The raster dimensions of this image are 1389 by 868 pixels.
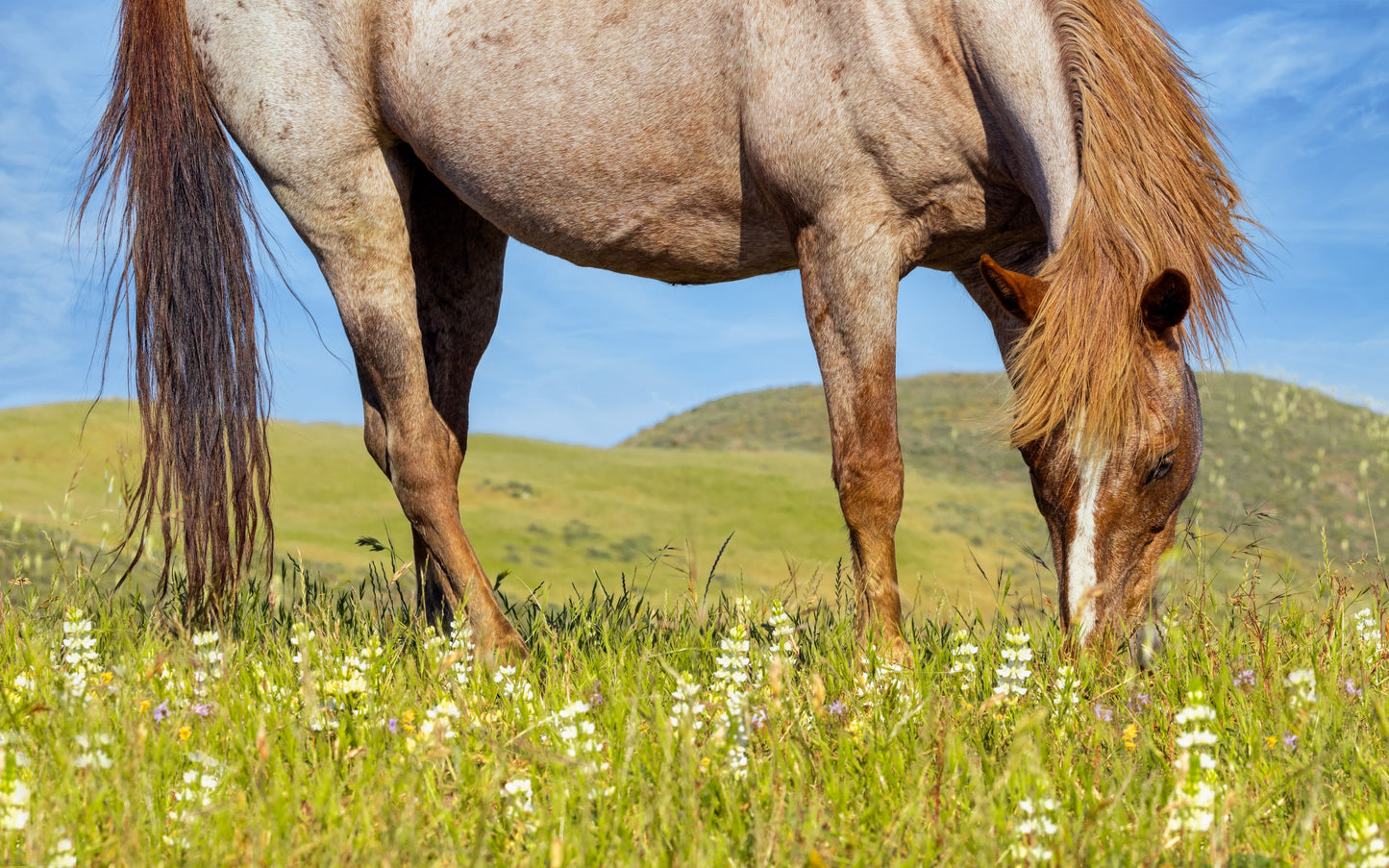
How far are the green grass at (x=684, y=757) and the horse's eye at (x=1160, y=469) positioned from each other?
18.6 inches

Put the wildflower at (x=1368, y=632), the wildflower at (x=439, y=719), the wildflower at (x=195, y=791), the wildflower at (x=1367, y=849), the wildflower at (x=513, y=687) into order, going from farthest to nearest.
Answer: the wildflower at (x=1368, y=632) → the wildflower at (x=513, y=687) → the wildflower at (x=439, y=719) → the wildflower at (x=195, y=791) → the wildflower at (x=1367, y=849)

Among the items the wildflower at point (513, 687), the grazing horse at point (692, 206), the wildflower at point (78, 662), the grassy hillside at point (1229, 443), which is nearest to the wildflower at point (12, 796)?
the wildflower at point (78, 662)

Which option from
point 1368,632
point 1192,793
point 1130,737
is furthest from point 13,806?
point 1368,632

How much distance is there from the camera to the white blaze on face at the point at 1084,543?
3.30 metres

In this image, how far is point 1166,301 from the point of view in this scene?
10.2 ft

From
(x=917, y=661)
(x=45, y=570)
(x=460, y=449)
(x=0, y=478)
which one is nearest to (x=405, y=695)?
(x=917, y=661)

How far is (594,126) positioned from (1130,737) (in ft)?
9.59

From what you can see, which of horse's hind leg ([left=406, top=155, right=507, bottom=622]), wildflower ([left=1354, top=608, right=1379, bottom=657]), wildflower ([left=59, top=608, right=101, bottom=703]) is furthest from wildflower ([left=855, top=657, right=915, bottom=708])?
horse's hind leg ([left=406, top=155, right=507, bottom=622])

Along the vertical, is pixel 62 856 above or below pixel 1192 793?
below

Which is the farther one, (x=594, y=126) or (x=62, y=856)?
(x=594, y=126)

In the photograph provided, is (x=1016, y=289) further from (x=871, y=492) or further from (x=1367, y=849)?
(x=1367, y=849)

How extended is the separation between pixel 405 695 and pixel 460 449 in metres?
2.40

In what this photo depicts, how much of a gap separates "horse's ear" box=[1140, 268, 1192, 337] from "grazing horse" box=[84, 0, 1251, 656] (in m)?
0.01

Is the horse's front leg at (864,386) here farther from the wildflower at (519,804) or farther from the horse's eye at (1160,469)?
Answer: the wildflower at (519,804)
